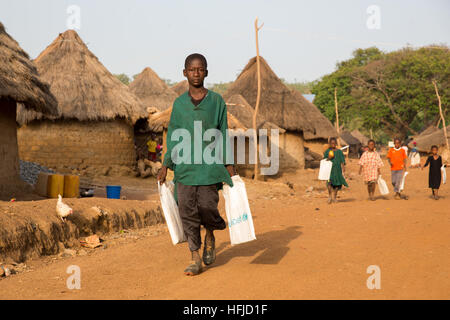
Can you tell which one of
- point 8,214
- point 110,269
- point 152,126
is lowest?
point 110,269

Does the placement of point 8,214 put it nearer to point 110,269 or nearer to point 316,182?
point 110,269

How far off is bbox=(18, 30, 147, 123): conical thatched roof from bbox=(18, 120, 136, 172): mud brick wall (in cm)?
34

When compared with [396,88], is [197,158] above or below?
below

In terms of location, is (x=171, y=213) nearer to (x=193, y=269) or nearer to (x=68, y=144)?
(x=193, y=269)

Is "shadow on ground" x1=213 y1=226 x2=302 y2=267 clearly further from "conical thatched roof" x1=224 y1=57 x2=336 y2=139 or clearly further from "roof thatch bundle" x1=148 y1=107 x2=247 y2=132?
"conical thatched roof" x1=224 y1=57 x2=336 y2=139

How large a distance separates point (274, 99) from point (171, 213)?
17.6m

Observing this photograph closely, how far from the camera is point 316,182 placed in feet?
54.3

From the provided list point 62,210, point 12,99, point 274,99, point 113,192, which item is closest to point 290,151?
point 274,99

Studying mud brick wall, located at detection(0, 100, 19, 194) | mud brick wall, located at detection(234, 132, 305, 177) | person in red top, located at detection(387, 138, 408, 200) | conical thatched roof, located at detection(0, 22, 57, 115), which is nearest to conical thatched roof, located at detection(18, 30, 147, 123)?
conical thatched roof, located at detection(0, 22, 57, 115)

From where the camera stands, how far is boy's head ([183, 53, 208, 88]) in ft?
12.9

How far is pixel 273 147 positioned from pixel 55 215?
13.5 meters

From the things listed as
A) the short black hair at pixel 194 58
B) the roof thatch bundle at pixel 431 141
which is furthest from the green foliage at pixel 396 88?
the short black hair at pixel 194 58

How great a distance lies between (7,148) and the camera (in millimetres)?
7871
